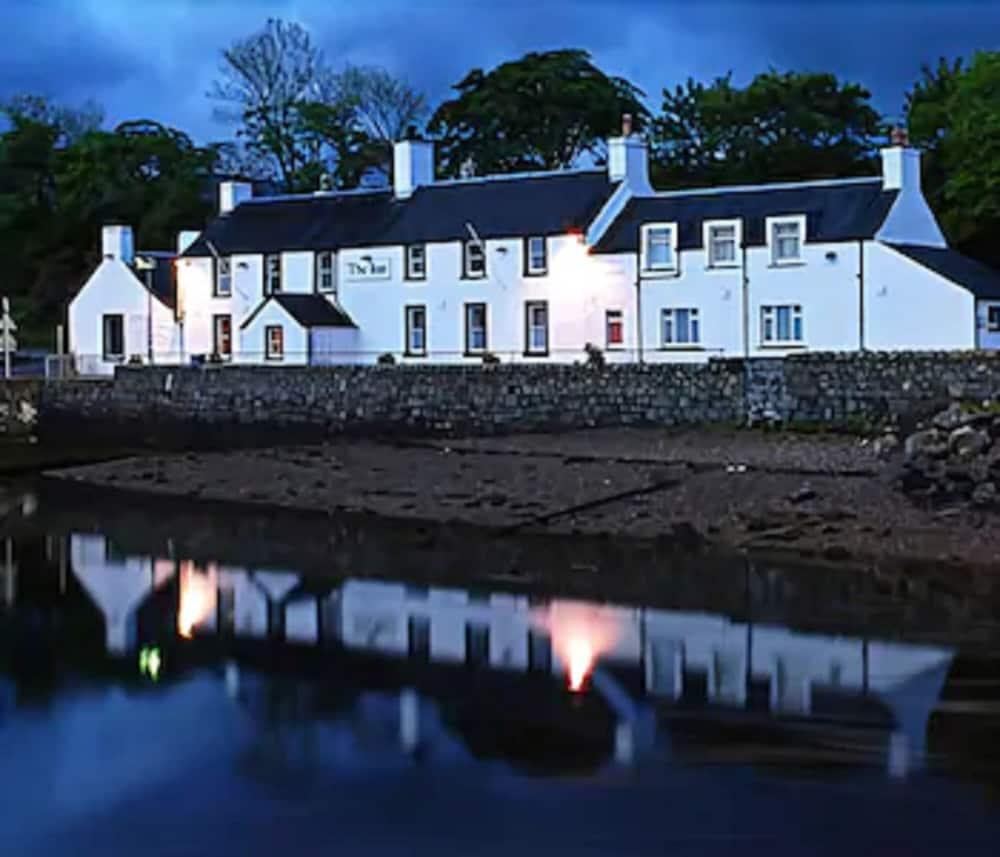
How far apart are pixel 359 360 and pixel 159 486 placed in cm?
1681

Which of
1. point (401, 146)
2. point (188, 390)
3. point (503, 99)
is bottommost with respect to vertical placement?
point (188, 390)

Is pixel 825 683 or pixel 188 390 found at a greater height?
pixel 188 390

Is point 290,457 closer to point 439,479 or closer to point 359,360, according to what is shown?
point 439,479

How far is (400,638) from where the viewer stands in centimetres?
1540

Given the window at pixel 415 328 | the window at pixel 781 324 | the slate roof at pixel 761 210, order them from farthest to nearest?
the window at pixel 415 328, the window at pixel 781 324, the slate roof at pixel 761 210

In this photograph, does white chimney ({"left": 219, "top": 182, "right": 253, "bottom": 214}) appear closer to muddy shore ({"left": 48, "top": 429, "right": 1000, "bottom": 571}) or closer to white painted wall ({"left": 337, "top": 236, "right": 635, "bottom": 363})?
white painted wall ({"left": 337, "top": 236, "right": 635, "bottom": 363})

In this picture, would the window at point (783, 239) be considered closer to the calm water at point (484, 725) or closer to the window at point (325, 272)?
the window at point (325, 272)

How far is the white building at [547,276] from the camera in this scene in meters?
37.1

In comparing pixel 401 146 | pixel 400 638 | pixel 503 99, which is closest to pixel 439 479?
pixel 400 638

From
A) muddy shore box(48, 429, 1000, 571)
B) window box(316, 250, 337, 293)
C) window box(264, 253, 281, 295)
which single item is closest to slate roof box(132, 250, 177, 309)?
window box(264, 253, 281, 295)

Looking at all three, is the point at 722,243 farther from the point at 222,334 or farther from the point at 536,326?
the point at 222,334

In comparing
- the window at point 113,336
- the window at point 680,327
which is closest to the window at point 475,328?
the window at point 680,327

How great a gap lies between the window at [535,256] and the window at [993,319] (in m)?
12.2

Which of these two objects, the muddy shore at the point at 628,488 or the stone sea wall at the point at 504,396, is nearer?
the muddy shore at the point at 628,488
